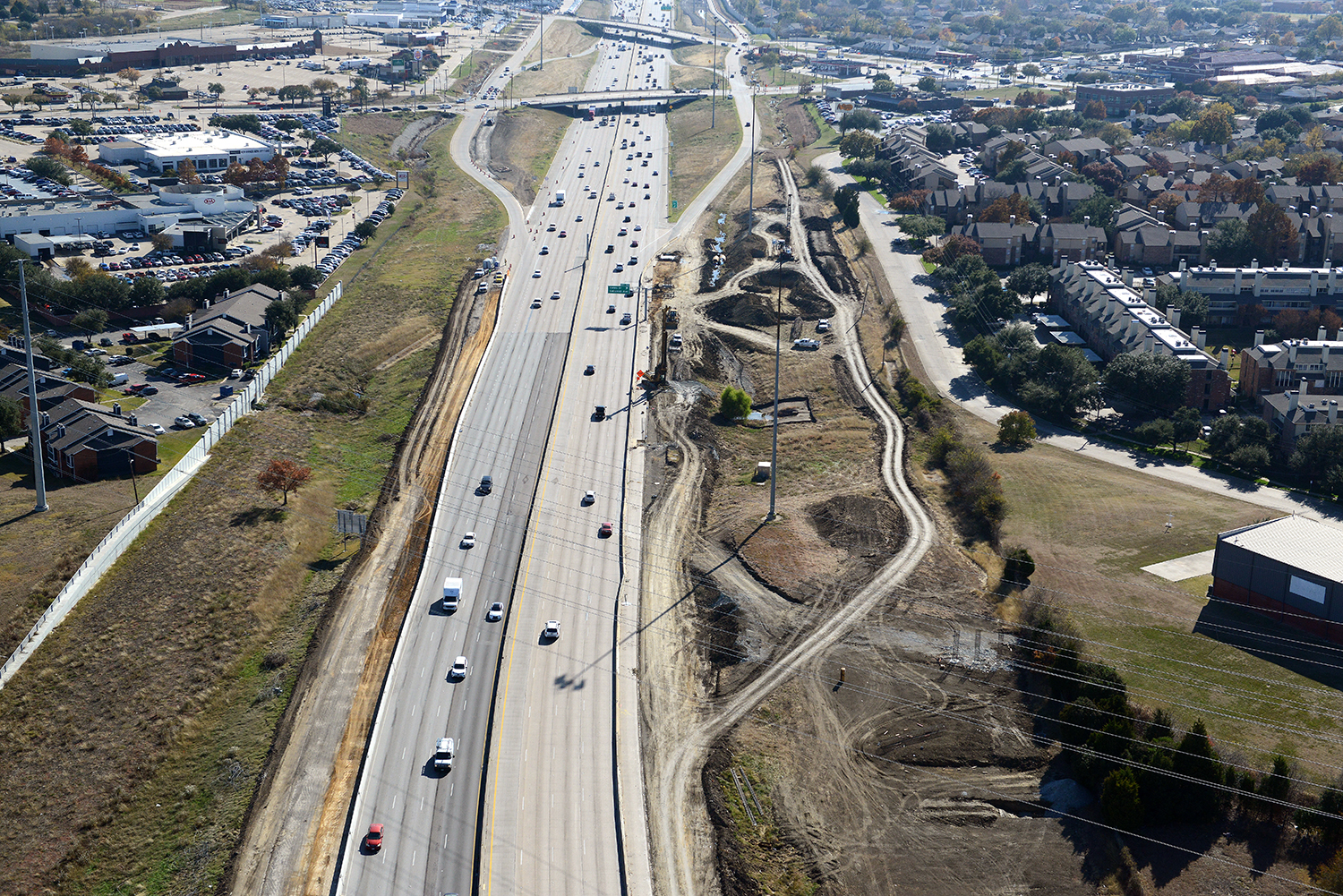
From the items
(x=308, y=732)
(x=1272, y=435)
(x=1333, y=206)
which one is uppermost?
(x=1333, y=206)

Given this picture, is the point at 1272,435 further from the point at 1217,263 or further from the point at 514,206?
the point at 514,206

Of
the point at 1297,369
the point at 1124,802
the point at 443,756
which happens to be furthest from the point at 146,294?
the point at 1297,369

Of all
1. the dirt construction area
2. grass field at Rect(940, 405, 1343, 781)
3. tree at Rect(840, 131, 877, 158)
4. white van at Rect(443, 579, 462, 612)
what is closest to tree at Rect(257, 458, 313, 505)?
white van at Rect(443, 579, 462, 612)

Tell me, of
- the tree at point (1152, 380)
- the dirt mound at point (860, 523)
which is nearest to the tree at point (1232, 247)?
the tree at point (1152, 380)

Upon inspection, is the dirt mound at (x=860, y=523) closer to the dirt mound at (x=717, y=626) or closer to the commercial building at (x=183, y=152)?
the dirt mound at (x=717, y=626)

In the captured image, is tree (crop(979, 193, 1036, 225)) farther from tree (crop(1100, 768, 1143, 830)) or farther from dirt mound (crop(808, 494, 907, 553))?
tree (crop(1100, 768, 1143, 830))

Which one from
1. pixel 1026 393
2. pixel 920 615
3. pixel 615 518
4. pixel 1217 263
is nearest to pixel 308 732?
pixel 615 518

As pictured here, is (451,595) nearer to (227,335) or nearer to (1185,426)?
(227,335)
